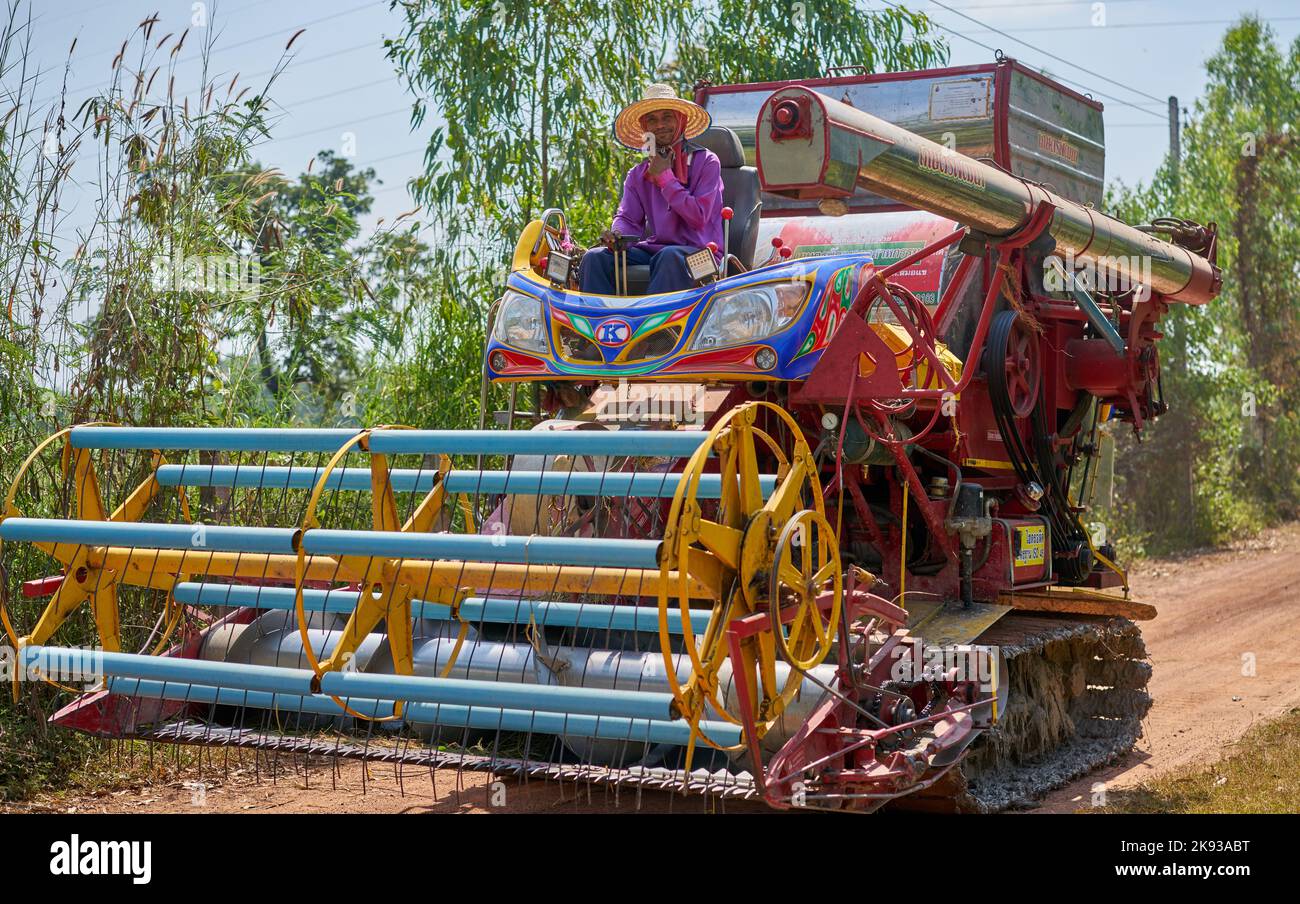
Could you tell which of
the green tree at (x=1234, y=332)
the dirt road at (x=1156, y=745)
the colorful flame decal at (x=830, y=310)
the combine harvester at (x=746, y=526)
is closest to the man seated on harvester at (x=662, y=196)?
the combine harvester at (x=746, y=526)

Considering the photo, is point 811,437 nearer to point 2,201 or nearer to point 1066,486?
point 1066,486

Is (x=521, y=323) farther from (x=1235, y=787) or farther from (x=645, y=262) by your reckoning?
(x=1235, y=787)

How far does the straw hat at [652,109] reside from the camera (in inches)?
276

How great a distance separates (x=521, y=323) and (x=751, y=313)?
120 cm

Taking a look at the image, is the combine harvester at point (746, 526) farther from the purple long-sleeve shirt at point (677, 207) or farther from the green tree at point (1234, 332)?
the green tree at point (1234, 332)

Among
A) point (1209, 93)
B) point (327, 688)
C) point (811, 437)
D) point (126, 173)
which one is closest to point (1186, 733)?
point (811, 437)

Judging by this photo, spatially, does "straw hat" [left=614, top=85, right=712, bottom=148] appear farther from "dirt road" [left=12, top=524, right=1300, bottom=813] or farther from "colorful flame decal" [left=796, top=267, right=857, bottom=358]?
"dirt road" [left=12, top=524, right=1300, bottom=813]

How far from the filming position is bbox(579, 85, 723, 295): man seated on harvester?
22.7 ft

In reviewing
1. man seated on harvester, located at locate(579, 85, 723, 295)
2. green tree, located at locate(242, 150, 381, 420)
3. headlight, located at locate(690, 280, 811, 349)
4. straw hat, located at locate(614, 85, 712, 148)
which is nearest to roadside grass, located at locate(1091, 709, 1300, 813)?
headlight, located at locate(690, 280, 811, 349)

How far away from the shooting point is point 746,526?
14.8 feet

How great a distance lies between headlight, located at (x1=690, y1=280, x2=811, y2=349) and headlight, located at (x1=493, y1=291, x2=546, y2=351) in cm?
85

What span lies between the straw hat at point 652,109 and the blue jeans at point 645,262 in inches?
29.1

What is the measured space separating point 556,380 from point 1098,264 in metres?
3.15

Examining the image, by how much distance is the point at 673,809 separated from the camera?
600cm
